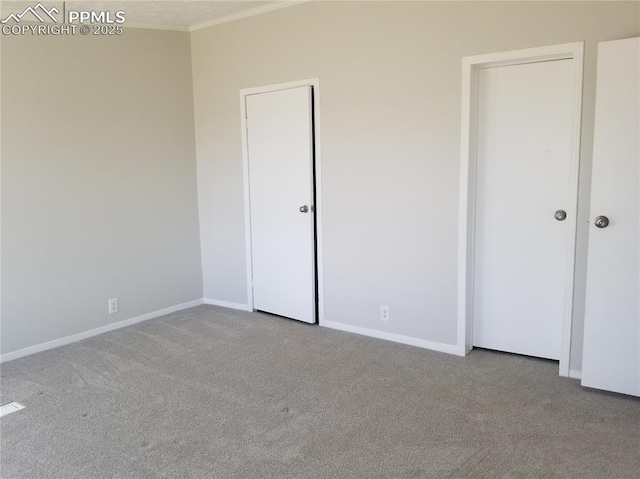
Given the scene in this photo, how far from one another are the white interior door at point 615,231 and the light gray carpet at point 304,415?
0.24 metres

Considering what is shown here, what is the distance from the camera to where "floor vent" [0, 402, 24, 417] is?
9.62 ft

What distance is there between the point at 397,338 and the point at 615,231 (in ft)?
5.60

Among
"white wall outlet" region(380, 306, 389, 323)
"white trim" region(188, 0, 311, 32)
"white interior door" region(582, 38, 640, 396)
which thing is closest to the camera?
"white interior door" region(582, 38, 640, 396)

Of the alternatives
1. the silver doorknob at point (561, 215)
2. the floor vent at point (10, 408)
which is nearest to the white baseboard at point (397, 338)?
the silver doorknob at point (561, 215)

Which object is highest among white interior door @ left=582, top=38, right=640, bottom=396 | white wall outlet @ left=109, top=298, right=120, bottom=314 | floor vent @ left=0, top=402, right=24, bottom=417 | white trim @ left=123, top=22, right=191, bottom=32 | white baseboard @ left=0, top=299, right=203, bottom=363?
white trim @ left=123, top=22, right=191, bottom=32

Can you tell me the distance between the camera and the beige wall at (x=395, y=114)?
313 cm

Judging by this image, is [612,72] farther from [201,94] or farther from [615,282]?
[201,94]

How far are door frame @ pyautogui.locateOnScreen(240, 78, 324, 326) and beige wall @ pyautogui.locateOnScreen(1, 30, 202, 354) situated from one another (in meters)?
0.63

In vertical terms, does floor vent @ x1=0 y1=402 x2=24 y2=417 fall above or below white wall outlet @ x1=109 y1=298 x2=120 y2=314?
below

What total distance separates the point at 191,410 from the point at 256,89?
8.95 feet

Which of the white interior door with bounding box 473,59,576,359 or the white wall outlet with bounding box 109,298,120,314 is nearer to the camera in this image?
the white interior door with bounding box 473,59,576,359

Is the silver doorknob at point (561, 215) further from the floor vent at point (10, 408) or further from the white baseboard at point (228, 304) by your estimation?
the floor vent at point (10, 408)

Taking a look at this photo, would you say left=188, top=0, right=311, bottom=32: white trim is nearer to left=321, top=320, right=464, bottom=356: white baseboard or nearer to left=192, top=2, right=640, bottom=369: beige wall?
left=192, top=2, right=640, bottom=369: beige wall

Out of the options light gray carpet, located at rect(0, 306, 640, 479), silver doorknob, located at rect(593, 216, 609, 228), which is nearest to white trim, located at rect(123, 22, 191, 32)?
light gray carpet, located at rect(0, 306, 640, 479)
